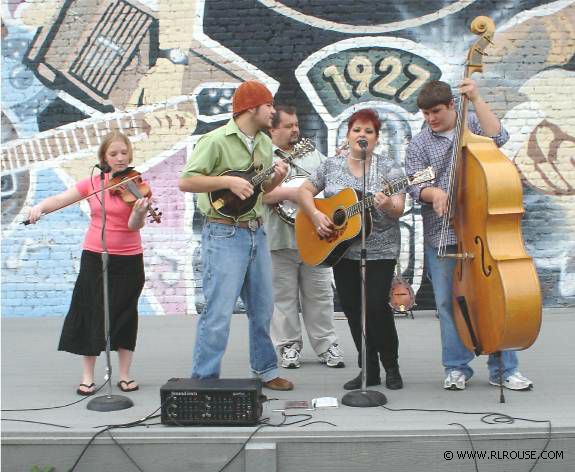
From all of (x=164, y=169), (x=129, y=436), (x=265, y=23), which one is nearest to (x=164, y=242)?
(x=164, y=169)

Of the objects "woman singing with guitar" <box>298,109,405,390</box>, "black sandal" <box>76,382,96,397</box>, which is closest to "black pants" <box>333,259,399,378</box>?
"woman singing with guitar" <box>298,109,405,390</box>

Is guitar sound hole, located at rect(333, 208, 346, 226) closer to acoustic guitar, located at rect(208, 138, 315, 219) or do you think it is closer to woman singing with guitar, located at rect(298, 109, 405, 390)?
woman singing with guitar, located at rect(298, 109, 405, 390)

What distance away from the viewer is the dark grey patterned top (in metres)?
4.80

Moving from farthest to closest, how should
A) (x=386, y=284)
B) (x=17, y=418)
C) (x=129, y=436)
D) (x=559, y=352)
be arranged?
(x=559, y=352)
(x=386, y=284)
(x=17, y=418)
(x=129, y=436)

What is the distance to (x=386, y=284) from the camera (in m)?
4.83

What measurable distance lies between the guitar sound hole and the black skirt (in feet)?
4.19

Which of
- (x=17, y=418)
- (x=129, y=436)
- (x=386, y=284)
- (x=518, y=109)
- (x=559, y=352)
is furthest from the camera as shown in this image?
(x=518, y=109)

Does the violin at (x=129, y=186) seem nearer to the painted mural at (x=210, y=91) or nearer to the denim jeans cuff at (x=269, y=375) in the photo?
the denim jeans cuff at (x=269, y=375)

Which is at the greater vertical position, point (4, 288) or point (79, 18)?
point (79, 18)

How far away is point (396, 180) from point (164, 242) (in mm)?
4081

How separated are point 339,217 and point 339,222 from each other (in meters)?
0.03

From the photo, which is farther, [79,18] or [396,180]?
[79,18]

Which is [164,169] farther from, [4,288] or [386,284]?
[386,284]

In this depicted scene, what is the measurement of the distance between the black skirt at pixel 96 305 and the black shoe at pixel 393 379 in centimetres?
164
